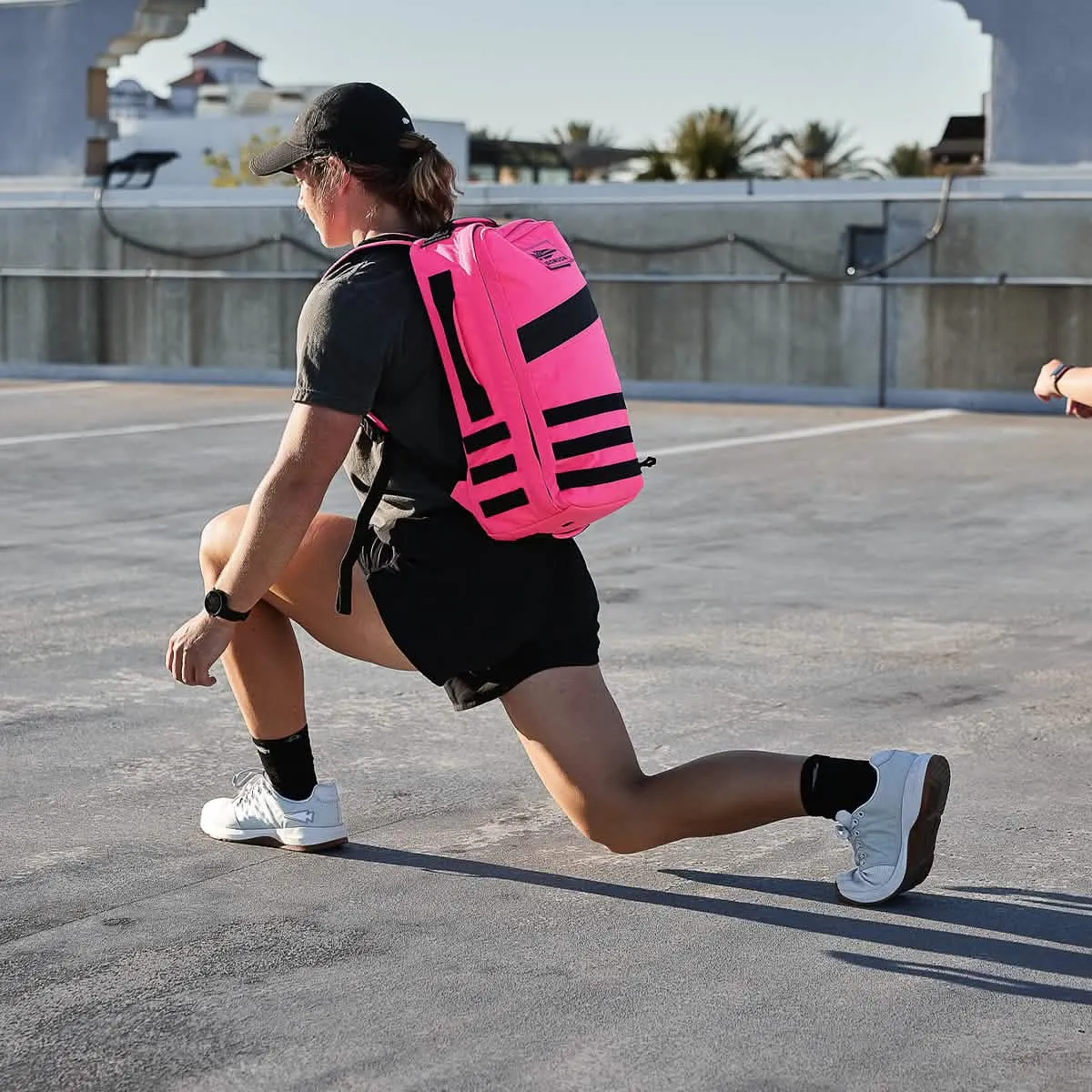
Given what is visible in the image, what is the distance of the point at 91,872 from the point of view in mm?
4105

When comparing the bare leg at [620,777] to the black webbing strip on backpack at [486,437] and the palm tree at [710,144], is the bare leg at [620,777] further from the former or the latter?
the palm tree at [710,144]

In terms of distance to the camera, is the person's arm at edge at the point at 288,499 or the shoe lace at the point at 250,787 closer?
the person's arm at edge at the point at 288,499

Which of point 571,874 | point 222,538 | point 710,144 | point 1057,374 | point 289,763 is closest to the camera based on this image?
point 222,538

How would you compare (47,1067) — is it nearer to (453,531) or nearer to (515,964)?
(515,964)

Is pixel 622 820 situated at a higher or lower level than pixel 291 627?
lower

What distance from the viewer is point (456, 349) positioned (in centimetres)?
368

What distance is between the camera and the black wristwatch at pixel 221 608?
12.5 feet

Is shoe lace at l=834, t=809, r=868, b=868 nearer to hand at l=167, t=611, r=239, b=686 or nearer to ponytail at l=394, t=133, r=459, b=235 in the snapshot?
hand at l=167, t=611, r=239, b=686

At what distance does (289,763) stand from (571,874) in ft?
2.00

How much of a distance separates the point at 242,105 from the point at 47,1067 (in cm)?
8612

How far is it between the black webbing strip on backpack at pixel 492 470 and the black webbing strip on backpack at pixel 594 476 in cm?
9

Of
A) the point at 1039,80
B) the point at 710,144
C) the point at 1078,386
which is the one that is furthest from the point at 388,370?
the point at 710,144

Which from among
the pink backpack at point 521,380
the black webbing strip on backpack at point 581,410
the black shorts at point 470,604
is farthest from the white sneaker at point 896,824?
the black webbing strip on backpack at point 581,410

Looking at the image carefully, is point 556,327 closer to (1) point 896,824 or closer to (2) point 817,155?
(1) point 896,824
